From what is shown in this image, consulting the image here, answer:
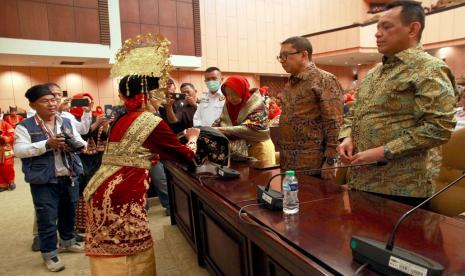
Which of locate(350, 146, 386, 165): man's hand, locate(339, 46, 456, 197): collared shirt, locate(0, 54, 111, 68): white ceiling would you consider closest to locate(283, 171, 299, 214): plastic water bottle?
locate(350, 146, 386, 165): man's hand

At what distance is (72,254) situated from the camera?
2.78 metres

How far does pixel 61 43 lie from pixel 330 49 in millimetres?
9577

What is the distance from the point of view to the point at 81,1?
9.36 m

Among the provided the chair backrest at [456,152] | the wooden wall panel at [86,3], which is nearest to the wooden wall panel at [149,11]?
the wooden wall panel at [86,3]

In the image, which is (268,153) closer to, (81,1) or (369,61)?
(81,1)

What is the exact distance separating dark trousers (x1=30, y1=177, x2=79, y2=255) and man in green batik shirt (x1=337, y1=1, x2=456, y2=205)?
2.13 metres

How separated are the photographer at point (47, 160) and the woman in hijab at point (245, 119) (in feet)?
3.77

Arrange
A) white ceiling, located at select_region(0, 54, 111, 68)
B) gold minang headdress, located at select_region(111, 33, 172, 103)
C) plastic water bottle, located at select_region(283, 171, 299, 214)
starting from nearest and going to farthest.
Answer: plastic water bottle, located at select_region(283, 171, 299, 214)
gold minang headdress, located at select_region(111, 33, 172, 103)
white ceiling, located at select_region(0, 54, 111, 68)

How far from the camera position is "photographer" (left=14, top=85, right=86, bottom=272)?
2.39 m

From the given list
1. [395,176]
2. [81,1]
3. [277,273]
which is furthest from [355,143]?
[81,1]

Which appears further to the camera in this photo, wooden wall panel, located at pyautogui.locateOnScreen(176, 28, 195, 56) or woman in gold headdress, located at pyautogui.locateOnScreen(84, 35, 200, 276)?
wooden wall panel, located at pyautogui.locateOnScreen(176, 28, 195, 56)

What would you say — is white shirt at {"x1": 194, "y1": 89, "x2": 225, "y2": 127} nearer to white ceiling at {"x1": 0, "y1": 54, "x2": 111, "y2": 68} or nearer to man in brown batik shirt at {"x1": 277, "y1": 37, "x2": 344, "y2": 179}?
man in brown batik shirt at {"x1": 277, "y1": 37, "x2": 344, "y2": 179}

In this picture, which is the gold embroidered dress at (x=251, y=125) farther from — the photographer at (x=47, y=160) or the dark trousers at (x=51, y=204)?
the dark trousers at (x=51, y=204)

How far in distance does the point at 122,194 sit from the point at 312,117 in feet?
3.80
